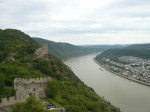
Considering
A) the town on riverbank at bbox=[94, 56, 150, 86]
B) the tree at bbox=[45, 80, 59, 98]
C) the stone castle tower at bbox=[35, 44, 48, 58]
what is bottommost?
the town on riverbank at bbox=[94, 56, 150, 86]

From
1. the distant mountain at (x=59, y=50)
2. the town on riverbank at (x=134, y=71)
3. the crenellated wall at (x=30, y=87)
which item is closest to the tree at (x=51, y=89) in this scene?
the crenellated wall at (x=30, y=87)

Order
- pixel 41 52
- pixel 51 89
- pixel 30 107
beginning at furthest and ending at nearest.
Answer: pixel 41 52 → pixel 51 89 → pixel 30 107

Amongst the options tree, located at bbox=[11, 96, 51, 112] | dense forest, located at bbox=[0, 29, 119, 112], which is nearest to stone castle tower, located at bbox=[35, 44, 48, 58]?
dense forest, located at bbox=[0, 29, 119, 112]

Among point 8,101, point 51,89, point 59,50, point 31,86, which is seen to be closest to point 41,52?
point 31,86

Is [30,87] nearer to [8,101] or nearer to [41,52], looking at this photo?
[8,101]

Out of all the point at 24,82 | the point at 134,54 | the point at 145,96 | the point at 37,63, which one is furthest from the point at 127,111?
the point at 134,54

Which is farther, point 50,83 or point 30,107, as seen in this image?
point 50,83

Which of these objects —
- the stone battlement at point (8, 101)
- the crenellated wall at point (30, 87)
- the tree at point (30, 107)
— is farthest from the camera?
the crenellated wall at point (30, 87)

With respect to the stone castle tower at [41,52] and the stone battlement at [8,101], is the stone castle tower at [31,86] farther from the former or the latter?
the stone castle tower at [41,52]

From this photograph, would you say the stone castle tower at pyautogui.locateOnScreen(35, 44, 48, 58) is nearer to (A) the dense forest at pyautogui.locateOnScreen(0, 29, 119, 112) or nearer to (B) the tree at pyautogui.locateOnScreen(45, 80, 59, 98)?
(A) the dense forest at pyautogui.locateOnScreen(0, 29, 119, 112)
